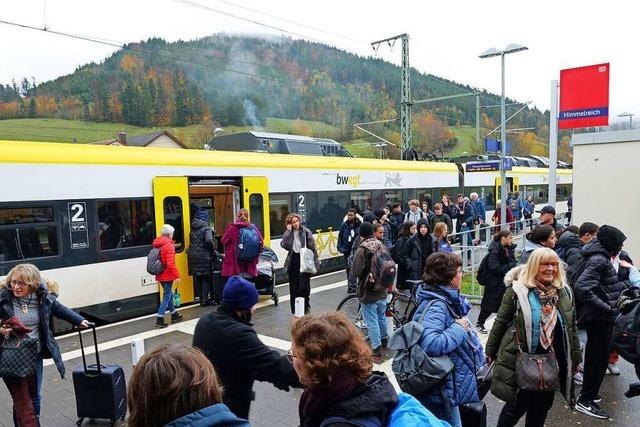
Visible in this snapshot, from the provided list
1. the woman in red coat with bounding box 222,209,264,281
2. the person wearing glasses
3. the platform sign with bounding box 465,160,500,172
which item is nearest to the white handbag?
the woman in red coat with bounding box 222,209,264,281

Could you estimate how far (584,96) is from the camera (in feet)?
33.8

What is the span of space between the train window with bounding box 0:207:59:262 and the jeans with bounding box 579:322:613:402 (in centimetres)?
671

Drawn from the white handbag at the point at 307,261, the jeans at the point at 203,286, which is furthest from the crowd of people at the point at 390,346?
the jeans at the point at 203,286

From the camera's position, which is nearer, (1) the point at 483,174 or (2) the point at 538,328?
(2) the point at 538,328

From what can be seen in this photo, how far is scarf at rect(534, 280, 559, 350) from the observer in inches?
128

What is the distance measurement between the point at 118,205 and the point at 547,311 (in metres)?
6.52

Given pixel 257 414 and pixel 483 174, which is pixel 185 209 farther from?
pixel 483 174

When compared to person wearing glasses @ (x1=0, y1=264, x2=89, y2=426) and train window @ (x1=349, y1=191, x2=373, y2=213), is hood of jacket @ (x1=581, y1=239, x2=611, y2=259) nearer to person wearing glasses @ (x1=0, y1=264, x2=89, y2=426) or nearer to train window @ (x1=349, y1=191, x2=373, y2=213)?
person wearing glasses @ (x1=0, y1=264, x2=89, y2=426)

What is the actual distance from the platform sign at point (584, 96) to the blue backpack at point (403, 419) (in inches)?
397

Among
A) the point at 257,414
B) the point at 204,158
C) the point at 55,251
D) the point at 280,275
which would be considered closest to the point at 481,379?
the point at 257,414

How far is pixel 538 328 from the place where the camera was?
3262mm

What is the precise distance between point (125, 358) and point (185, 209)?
3.15m

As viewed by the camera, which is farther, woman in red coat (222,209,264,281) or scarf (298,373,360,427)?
woman in red coat (222,209,264,281)

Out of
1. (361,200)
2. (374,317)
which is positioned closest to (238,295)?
(374,317)
